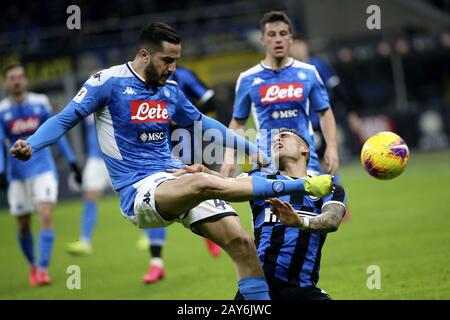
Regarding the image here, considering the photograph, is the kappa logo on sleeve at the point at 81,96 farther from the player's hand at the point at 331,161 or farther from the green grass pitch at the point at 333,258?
the player's hand at the point at 331,161

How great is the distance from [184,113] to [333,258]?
379 cm

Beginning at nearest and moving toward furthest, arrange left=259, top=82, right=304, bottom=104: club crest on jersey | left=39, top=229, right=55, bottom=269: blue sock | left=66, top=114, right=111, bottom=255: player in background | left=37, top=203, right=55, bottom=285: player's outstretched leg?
1. left=259, top=82, right=304, bottom=104: club crest on jersey
2. left=37, top=203, right=55, bottom=285: player's outstretched leg
3. left=39, top=229, right=55, bottom=269: blue sock
4. left=66, top=114, right=111, bottom=255: player in background

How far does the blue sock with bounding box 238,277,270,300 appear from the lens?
5.65 meters

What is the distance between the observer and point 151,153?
21.3ft

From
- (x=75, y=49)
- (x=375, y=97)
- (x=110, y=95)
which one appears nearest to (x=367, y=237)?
(x=110, y=95)

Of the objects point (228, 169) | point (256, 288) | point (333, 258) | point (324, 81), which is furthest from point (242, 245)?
point (324, 81)

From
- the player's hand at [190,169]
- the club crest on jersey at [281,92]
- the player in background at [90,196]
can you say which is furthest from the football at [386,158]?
the player in background at [90,196]

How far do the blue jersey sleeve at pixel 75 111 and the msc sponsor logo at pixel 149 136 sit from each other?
38cm

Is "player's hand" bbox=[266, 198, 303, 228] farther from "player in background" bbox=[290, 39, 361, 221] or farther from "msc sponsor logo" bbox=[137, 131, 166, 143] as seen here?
"player in background" bbox=[290, 39, 361, 221]

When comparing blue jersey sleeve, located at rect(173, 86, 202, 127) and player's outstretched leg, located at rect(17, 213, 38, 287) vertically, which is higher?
blue jersey sleeve, located at rect(173, 86, 202, 127)

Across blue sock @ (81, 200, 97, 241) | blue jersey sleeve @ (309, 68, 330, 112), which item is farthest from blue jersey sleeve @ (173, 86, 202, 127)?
blue sock @ (81, 200, 97, 241)

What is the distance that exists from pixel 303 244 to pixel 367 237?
5.58 meters

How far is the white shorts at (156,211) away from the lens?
238 inches

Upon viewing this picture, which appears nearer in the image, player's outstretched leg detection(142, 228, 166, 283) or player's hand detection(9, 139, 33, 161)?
→ player's hand detection(9, 139, 33, 161)
